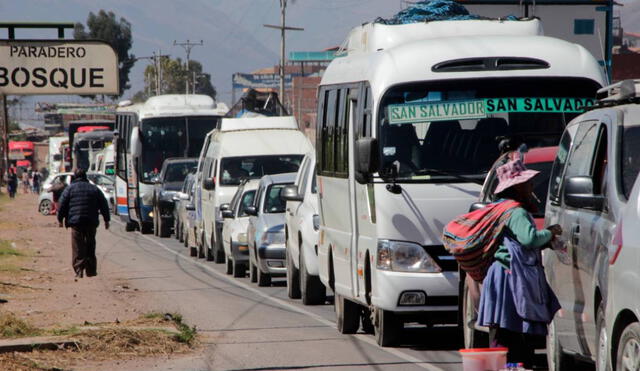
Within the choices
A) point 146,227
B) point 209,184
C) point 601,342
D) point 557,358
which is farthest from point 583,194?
point 146,227

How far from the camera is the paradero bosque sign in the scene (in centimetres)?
1331

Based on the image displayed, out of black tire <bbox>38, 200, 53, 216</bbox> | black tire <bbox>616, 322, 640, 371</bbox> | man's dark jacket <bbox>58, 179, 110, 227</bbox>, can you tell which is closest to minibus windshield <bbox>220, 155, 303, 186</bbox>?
man's dark jacket <bbox>58, 179, 110, 227</bbox>

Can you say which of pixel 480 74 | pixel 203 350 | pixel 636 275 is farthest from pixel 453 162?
pixel 636 275

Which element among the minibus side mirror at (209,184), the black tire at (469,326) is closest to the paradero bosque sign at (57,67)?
the black tire at (469,326)

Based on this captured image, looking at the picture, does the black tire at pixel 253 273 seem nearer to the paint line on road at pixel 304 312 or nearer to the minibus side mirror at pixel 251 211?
the paint line on road at pixel 304 312

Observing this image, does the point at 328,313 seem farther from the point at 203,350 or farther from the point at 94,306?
the point at 203,350

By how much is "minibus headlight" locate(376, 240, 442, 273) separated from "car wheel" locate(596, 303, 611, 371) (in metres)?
3.95

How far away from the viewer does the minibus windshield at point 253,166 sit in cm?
2775

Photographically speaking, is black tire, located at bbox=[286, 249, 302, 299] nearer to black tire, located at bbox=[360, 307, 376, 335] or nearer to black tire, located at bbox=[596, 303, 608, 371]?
black tire, located at bbox=[360, 307, 376, 335]

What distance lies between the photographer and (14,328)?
1303 cm

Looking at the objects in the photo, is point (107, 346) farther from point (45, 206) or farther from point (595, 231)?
point (45, 206)

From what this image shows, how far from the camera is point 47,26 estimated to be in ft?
44.9

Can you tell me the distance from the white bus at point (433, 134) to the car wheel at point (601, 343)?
3.56 metres

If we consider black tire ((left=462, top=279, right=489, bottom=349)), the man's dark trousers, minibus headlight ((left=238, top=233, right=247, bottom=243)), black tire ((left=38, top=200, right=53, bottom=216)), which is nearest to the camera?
A: black tire ((left=462, top=279, right=489, bottom=349))
